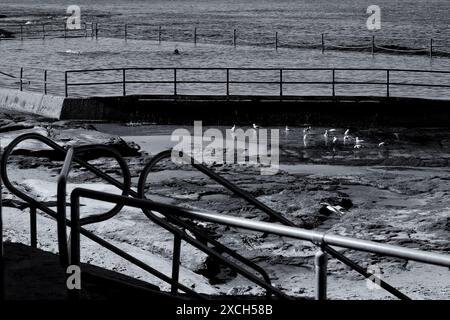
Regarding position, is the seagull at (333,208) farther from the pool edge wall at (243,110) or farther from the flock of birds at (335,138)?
the pool edge wall at (243,110)

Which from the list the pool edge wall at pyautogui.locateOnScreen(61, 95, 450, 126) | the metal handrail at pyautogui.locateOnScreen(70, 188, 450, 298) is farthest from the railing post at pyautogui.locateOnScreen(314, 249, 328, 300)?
the pool edge wall at pyautogui.locateOnScreen(61, 95, 450, 126)

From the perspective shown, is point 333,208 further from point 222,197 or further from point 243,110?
point 243,110

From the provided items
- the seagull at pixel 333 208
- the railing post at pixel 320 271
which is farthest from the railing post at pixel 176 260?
the seagull at pixel 333 208

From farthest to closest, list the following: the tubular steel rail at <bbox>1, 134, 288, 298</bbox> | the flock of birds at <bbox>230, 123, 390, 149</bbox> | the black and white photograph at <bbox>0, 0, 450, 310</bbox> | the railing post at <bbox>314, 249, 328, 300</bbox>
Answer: the flock of birds at <bbox>230, 123, 390, 149</bbox>
the black and white photograph at <bbox>0, 0, 450, 310</bbox>
the tubular steel rail at <bbox>1, 134, 288, 298</bbox>
the railing post at <bbox>314, 249, 328, 300</bbox>

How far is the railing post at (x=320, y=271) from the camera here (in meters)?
4.88

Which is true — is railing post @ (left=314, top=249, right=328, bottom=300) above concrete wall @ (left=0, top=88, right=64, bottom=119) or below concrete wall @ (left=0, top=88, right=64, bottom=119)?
above

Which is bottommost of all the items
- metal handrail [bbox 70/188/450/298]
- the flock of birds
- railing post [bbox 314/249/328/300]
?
the flock of birds

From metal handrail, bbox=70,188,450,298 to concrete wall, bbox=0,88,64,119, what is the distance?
21928mm

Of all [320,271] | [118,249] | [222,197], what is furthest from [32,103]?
[320,271]

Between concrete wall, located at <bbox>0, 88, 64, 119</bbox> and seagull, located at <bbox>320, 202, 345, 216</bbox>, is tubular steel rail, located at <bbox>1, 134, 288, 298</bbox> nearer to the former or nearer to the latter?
seagull, located at <bbox>320, 202, 345, 216</bbox>

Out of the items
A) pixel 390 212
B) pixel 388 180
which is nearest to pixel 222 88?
pixel 388 180

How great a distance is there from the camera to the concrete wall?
90.3 ft

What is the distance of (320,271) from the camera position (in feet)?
16.3
